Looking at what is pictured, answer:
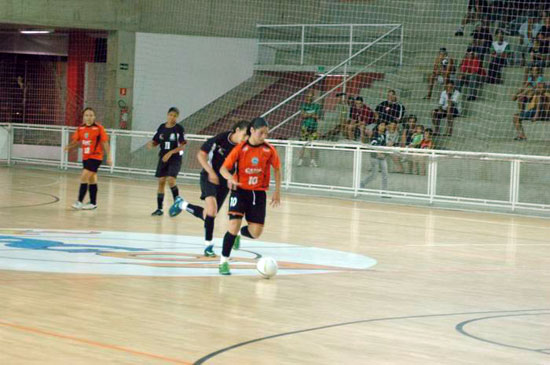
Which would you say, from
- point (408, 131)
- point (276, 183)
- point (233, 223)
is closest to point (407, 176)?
point (408, 131)

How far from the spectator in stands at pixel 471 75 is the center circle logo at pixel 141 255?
13693mm

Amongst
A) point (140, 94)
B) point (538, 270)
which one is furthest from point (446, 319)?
point (140, 94)

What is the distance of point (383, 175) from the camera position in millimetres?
22250

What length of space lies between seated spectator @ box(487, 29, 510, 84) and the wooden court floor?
11.1 m

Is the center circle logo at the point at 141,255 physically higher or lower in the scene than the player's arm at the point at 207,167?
lower

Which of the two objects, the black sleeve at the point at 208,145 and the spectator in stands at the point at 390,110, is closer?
the black sleeve at the point at 208,145

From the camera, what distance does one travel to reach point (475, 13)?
90.1 ft

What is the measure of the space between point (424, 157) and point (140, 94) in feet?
40.3

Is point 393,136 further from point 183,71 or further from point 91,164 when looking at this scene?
point 183,71

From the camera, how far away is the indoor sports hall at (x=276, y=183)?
24.8ft

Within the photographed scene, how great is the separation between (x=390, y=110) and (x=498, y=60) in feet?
11.3

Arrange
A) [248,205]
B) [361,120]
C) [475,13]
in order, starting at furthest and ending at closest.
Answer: [475,13]
[361,120]
[248,205]

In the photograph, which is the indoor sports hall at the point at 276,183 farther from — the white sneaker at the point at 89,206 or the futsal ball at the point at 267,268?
the white sneaker at the point at 89,206

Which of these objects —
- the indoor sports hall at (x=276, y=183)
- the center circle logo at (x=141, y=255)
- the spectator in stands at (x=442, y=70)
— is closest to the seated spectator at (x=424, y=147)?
the indoor sports hall at (x=276, y=183)
